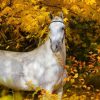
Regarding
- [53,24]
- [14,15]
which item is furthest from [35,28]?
[53,24]

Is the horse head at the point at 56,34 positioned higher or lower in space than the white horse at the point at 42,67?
higher

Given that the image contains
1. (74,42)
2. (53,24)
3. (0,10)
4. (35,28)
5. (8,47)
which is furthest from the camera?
(74,42)

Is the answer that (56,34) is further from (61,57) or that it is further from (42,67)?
(42,67)

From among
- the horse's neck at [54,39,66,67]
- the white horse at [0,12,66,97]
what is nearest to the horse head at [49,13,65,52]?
the white horse at [0,12,66,97]

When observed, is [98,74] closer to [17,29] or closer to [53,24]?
[17,29]

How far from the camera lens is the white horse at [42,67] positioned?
649 centimetres

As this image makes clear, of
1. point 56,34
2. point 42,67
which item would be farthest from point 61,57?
point 56,34

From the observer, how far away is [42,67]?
662 centimetres

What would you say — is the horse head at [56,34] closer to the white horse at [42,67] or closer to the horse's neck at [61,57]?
the white horse at [42,67]

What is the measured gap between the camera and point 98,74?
10.0m

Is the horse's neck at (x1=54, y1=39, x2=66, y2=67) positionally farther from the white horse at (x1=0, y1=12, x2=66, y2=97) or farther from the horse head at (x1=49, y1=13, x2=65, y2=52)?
the horse head at (x1=49, y1=13, x2=65, y2=52)

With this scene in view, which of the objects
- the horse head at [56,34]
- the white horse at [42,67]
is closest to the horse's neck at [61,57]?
the white horse at [42,67]

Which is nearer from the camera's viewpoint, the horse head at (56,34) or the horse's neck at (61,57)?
the horse head at (56,34)

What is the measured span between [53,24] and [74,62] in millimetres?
3918
